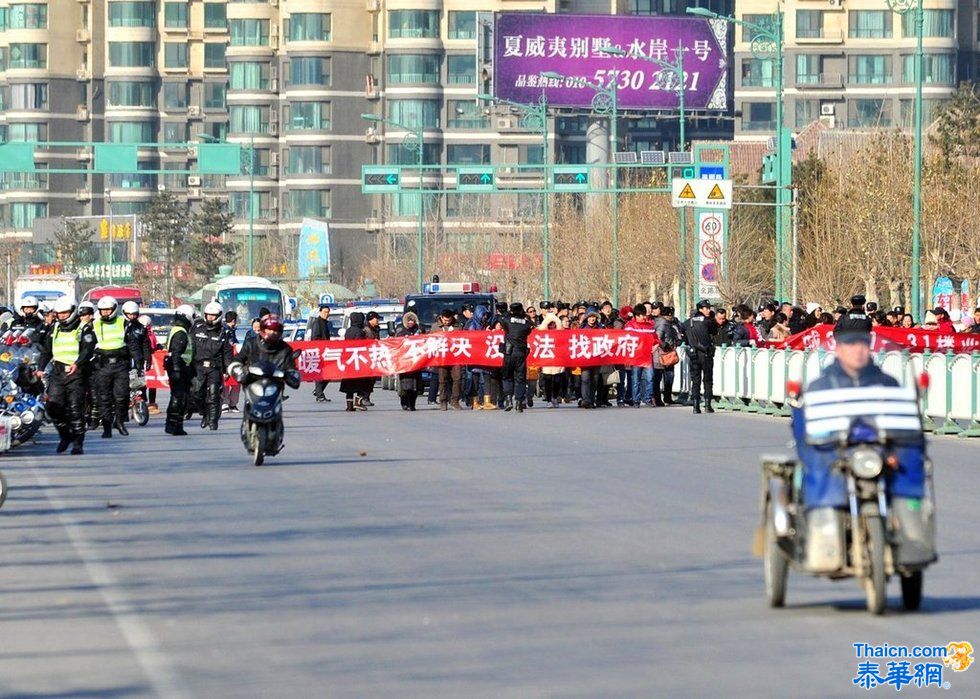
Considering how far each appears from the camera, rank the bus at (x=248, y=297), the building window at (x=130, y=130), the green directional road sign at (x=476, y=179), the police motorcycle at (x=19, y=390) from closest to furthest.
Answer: the police motorcycle at (x=19, y=390), the bus at (x=248, y=297), the green directional road sign at (x=476, y=179), the building window at (x=130, y=130)

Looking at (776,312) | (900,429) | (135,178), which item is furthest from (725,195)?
(135,178)

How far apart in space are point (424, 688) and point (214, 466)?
14.3 meters

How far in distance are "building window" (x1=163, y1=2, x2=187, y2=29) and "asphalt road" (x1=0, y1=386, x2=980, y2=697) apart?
4597 inches

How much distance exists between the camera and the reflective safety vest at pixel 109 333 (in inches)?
1065

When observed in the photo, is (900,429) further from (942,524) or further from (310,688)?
(942,524)

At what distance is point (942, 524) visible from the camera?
1619 cm

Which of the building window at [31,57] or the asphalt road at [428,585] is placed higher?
the building window at [31,57]

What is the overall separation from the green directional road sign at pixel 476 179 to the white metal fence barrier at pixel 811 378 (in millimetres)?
32800

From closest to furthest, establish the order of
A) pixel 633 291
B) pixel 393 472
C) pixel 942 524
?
1. pixel 942 524
2. pixel 393 472
3. pixel 633 291

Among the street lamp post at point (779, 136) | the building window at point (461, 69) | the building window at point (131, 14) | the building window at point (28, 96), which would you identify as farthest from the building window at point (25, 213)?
the street lamp post at point (779, 136)

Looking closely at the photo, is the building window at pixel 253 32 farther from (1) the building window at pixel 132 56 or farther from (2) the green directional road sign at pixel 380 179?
(2) the green directional road sign at pixel 380 179

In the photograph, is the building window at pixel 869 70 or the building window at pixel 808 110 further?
the building window at pixel 808 110

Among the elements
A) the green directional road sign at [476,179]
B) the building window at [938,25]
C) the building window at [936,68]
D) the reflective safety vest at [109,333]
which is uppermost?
the building window at [938,25]

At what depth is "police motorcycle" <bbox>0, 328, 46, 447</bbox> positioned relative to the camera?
1010 inches
